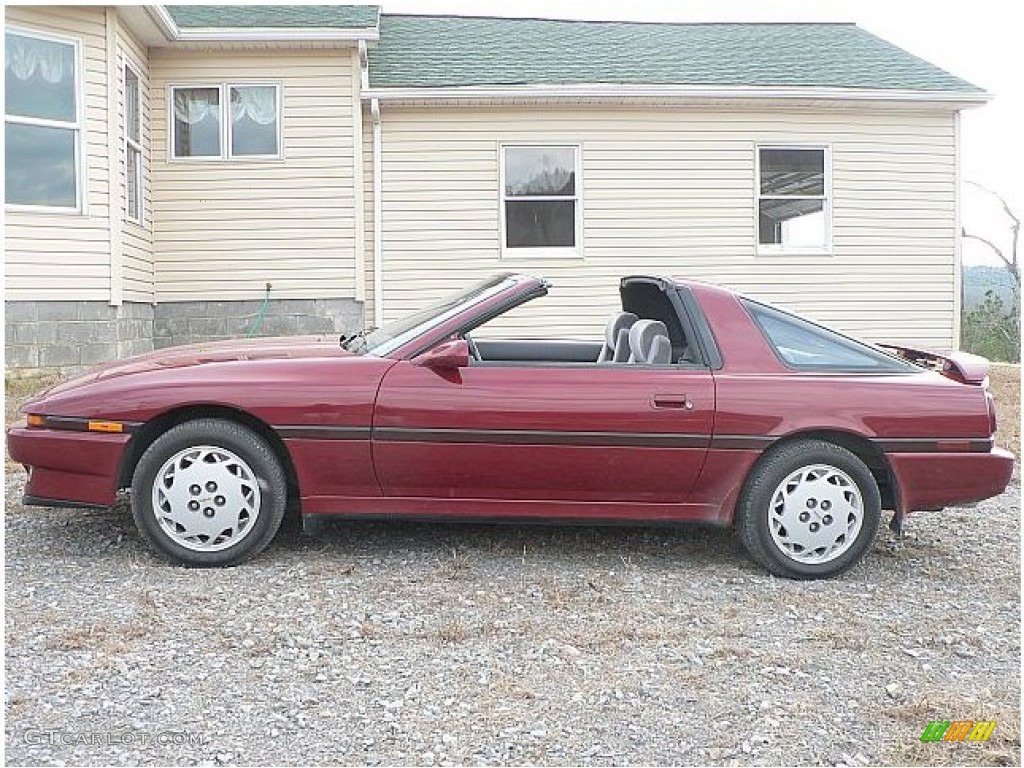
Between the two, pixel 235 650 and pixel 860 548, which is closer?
pixel 235 650

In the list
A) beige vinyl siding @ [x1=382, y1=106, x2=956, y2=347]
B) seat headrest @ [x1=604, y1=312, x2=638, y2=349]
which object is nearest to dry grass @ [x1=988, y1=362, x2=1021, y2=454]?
beige vinyl siding @ [x1=382, y1=106, x2=956, y2=347]

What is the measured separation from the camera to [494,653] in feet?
11.7

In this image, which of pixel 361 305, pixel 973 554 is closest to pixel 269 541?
pixel 973 554

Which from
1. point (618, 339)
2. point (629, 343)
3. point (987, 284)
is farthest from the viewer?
point (987, 284)

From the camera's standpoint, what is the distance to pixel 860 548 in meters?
4.54

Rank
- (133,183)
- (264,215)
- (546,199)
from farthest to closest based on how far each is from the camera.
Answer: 1. (546,199)
2. (264,215)
3. (133,183)

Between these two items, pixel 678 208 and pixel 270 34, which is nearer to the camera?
pixel 270 34

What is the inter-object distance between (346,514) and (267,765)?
1831 mm

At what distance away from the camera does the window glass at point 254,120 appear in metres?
11.9

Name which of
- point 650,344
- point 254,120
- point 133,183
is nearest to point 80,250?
point 133,183

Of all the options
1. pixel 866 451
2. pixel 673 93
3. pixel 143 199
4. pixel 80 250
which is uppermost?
pixel 673 93

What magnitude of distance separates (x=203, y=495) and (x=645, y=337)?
2.17 metres

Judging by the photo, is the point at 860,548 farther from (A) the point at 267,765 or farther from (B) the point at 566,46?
(B) the point at 566,46

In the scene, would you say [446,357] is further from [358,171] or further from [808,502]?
[358,171]
